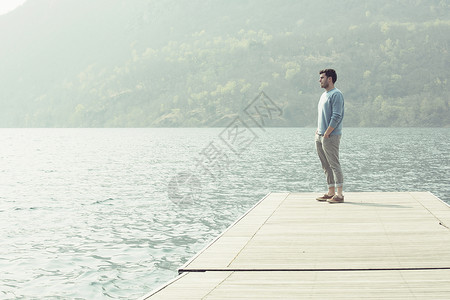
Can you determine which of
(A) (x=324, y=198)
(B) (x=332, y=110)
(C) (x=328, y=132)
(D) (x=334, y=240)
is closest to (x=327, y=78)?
(B) (x=332, y=110)

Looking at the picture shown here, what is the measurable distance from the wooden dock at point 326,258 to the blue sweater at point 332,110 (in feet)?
5.01

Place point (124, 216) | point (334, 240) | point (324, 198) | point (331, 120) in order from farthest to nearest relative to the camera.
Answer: point (124, 216), point (324, 198), point (331, 120), point (334, 240)

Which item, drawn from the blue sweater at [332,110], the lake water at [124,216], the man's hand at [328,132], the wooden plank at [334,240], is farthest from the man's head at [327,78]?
the lake water at [124,216]

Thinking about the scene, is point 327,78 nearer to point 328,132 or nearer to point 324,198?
point 328,132

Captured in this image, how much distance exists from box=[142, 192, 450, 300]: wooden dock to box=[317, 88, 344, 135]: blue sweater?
153 cm

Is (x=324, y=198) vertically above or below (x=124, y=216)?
above

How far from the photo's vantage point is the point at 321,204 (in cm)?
1034

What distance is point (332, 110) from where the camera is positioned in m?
9.60

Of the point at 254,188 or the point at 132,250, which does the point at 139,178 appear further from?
the point at 132,250

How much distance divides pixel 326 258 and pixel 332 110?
13.6 ft

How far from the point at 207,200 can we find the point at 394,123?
150 meters

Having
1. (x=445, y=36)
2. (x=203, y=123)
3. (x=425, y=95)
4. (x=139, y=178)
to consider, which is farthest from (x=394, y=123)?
(x=139, y=178)

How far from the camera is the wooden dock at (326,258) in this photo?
482 centimetres

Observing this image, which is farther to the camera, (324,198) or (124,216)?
(124,216)
